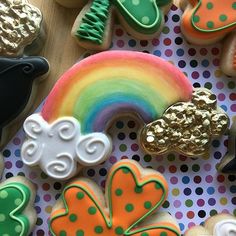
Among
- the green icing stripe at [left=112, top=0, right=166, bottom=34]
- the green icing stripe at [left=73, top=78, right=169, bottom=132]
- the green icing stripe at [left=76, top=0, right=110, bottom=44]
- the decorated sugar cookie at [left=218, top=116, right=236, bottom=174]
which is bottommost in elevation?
the decorated sugar cookie at [left=218, top=116, right=236, bottom=174]

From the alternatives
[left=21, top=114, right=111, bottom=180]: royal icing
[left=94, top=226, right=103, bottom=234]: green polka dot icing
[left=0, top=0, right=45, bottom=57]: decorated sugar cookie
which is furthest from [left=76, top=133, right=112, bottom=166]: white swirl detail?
[left=0, top=0, right=45, bottom=57]: decorated sugar cookie

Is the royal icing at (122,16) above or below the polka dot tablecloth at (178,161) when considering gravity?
above

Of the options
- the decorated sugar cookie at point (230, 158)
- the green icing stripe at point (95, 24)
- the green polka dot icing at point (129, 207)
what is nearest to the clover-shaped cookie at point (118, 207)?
the green polka dot icing at point (129, 207)

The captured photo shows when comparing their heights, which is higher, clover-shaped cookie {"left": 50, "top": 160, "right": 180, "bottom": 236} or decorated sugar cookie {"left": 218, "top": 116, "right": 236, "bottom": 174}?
decorated sugar cookie {"left": 218, "top": 116, "right": 236, "bottom": 174}

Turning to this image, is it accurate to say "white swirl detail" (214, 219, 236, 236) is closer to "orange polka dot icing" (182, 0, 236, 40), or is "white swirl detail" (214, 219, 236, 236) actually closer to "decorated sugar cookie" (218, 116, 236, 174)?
"decorated sugar cookie" (218, 116, 236, 174)

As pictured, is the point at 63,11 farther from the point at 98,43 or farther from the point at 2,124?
the point at 2,124

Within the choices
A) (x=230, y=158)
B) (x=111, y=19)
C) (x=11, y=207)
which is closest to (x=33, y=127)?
(x=11, y=207)

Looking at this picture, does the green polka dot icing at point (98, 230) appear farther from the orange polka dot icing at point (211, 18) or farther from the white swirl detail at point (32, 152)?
the orange polka dot icing at point (211, 18)
